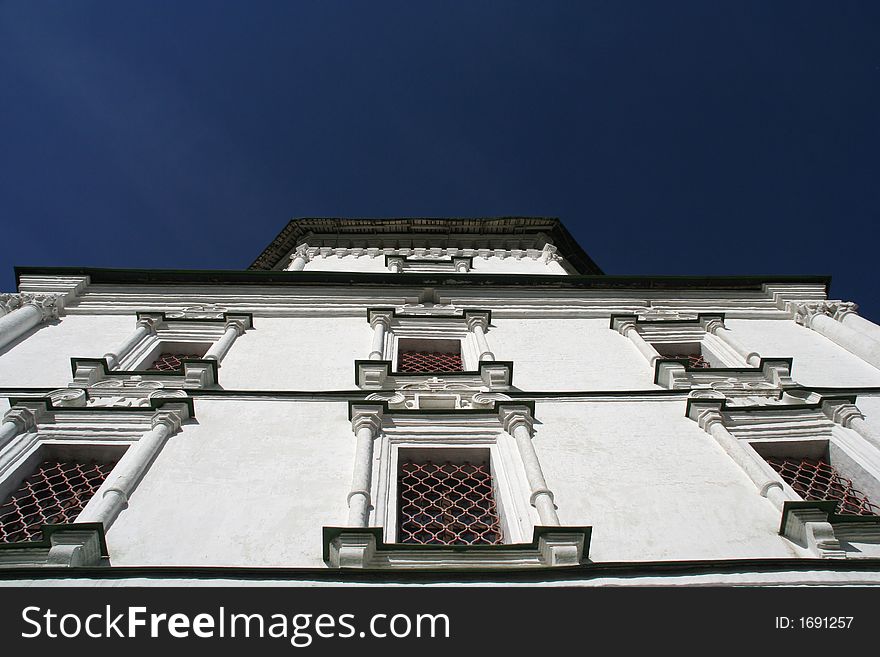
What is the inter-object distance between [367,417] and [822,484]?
543 cm

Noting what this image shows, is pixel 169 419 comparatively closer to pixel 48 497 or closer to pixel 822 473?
pixel 48 497

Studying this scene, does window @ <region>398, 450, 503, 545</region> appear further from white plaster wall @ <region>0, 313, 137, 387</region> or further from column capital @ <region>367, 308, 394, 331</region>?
white plaster wall @ <region>0, 313, 137, 387</region>

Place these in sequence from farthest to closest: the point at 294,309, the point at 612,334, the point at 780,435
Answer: the point at 294,309
the point at 612,334
the point at 780,435

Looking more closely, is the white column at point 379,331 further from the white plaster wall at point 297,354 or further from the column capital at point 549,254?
the column capital at point 549,254

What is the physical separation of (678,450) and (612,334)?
453 cm

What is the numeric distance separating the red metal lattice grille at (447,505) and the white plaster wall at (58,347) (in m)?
5.60

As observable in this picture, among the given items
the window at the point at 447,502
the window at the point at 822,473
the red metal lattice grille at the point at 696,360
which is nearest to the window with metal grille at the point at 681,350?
the red metal lattice grille at the point at 696,360

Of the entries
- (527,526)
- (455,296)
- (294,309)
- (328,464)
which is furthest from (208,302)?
(527,526)

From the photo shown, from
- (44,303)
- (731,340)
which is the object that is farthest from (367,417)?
(44,303)

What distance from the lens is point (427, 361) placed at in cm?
1228

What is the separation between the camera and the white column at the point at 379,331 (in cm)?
1132

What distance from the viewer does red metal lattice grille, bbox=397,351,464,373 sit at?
11.9m
